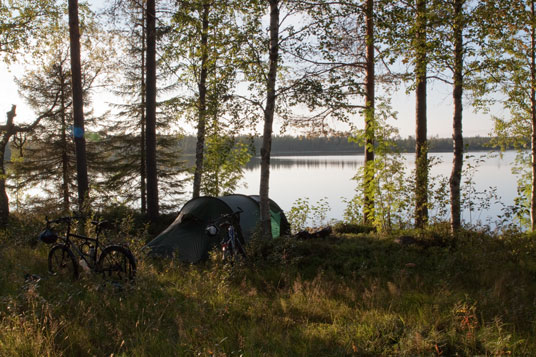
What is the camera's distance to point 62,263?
7.13 meters

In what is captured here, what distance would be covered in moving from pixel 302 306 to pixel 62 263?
187 inches

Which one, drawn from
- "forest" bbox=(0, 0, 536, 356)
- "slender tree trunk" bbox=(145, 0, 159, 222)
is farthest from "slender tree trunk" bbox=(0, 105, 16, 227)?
"slender tree trunk" bbox=(145, 0, 159, 222)

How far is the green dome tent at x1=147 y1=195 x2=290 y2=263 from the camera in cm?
942

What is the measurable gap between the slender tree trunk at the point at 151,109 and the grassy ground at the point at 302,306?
18.0 ft

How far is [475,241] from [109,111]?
2129 cm

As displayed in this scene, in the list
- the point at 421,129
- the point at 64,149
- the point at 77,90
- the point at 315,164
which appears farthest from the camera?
the point at 315,164

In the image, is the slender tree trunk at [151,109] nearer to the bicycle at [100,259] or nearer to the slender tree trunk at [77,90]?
the slender tree trunk at [77,90]

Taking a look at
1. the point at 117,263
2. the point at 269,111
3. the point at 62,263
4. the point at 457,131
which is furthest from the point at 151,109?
the point at 457,131

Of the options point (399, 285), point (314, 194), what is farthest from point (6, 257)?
point (314, 194)

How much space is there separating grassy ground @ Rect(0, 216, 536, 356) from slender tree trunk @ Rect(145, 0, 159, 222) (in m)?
5.50

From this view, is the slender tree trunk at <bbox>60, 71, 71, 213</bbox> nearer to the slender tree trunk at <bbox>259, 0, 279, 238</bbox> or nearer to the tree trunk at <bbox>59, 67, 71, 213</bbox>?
the tree trunk at <bbox>59, 67, 71, 213</bbox>

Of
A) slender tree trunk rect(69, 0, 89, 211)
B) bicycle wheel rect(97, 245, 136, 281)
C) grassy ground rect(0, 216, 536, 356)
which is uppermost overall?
slender tree trunk rect(69, 0, 89, 211)

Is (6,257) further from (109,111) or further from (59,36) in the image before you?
(109,111)

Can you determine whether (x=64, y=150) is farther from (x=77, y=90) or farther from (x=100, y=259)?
(x=100, y=259)
